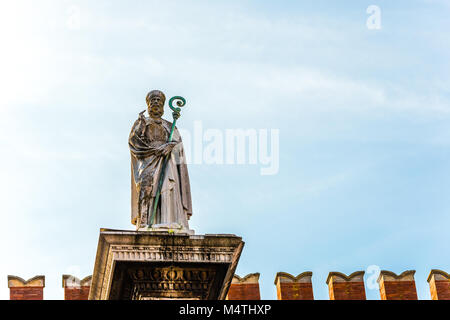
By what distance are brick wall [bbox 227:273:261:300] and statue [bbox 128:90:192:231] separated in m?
7.08

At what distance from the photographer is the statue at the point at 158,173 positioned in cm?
1522

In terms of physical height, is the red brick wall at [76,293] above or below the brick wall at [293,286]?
below

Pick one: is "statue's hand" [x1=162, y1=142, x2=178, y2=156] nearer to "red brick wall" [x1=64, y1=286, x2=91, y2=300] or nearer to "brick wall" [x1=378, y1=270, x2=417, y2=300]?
"red brick wall" [x1=64, y1=286, x2=91, y2=300]

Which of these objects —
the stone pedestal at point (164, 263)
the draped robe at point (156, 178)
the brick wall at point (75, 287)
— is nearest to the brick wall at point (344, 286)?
the brick wall at point (75, 287)

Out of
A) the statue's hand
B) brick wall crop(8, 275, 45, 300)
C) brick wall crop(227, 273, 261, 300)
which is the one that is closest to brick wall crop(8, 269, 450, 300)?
brick wall crop(227, 273, 261, 300)

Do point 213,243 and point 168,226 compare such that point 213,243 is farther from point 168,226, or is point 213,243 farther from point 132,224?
point 132,224

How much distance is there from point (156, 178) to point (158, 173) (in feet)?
0.37

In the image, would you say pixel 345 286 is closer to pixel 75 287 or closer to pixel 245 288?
pixel 245 288

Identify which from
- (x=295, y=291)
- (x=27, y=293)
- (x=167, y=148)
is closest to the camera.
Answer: (x=167, y=148)

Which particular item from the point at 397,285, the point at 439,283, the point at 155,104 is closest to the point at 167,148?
the point at 155,104

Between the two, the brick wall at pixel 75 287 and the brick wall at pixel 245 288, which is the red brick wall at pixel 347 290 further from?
the brick wall at pixel 75 287

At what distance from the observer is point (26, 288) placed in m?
21.0
